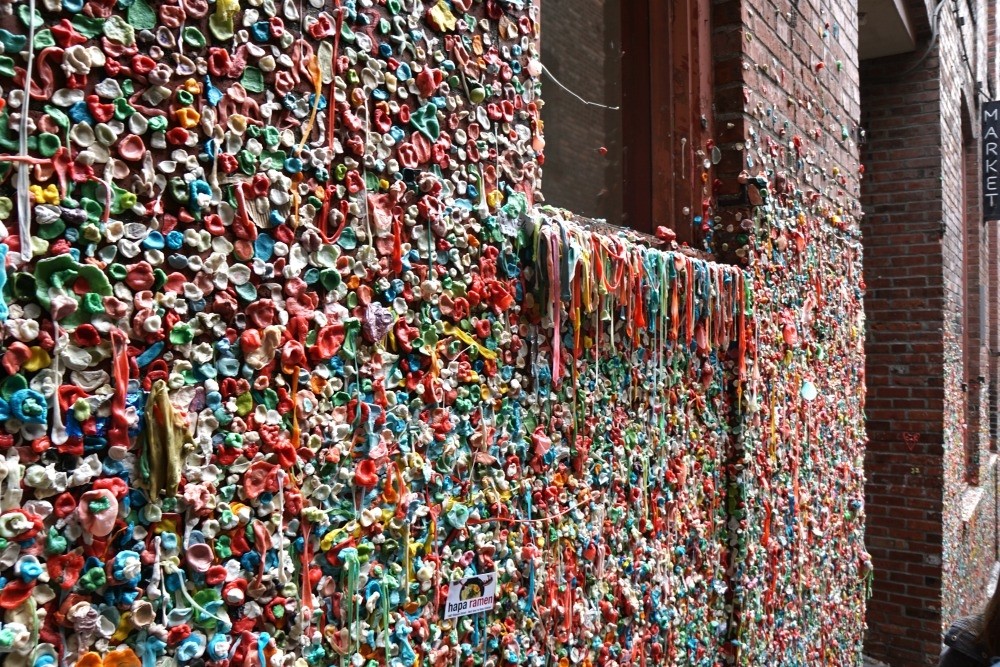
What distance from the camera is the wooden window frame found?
88.9 inches

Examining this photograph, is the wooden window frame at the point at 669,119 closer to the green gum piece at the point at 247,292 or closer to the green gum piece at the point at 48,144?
the green gum piece at the point at 247,292

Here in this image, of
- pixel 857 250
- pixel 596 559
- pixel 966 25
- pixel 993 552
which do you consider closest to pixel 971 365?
pixel 993 552

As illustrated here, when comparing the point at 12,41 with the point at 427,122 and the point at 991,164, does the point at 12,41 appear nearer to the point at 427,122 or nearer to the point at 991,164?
the point at 427,122

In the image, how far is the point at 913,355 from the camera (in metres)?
5.11

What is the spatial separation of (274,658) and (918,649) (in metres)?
5.27

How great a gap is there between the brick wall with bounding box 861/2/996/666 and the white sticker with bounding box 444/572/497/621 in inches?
186

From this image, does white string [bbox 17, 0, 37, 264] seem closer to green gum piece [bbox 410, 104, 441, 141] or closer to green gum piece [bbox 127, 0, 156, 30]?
green gum piece [bbox 127, 0, 156, 30]

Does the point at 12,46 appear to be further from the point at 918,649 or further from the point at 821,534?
the point at 918,649

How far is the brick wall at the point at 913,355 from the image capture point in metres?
4.90

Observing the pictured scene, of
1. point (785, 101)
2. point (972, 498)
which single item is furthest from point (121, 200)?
point (972, 498)

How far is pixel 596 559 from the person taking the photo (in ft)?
5.37

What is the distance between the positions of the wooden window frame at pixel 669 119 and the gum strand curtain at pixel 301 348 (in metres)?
0.58

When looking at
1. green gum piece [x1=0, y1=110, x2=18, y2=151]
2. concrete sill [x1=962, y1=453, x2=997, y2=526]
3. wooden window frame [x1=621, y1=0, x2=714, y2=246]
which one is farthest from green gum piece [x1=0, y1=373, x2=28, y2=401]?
concrete sill [x1=962, y1=453, x2=997, y2=526]

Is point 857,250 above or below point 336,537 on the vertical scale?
above
